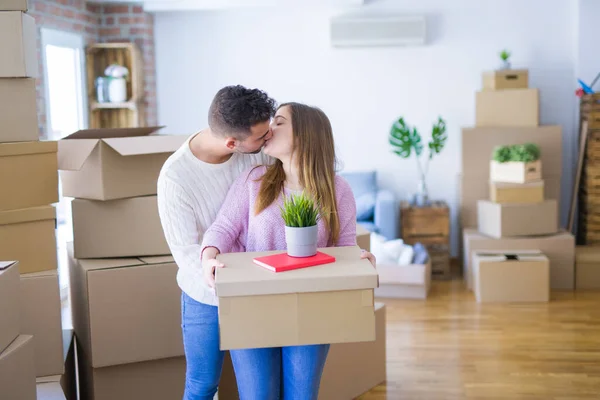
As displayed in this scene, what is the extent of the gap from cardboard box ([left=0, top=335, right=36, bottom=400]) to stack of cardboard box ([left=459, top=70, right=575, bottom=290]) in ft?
11.7

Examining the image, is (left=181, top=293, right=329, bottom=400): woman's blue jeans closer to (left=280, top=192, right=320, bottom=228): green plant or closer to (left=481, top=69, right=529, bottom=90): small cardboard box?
(left=280, top=192, right=320, bottom=228): green plant

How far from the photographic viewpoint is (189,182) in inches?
82.1

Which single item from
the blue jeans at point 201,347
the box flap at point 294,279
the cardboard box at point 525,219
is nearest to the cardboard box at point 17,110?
the blue jeans at point 201,347

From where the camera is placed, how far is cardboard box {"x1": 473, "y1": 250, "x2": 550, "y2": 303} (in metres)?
4.85

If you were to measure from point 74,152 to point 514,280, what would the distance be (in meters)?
3.15

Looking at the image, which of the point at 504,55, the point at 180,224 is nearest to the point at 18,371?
the point at 180,224

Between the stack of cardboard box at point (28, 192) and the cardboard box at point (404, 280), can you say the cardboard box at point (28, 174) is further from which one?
the cardboard box at point (404, 280)

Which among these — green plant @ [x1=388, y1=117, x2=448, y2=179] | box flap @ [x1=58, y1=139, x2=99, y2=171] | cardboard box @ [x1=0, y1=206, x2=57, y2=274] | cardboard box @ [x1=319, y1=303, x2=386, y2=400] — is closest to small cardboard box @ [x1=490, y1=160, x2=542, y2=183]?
green plant @ [x1=388, y1=117, x2=448, y2=179]

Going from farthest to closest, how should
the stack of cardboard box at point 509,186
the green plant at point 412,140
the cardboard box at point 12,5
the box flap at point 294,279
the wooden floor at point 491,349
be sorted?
the green plant at point 412,140
the stack of cardboard box at point 509,186
the wooden floor at point 491,349
the cardboard box at point 12,5
the box flap at point 294,279

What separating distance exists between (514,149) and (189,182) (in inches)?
139

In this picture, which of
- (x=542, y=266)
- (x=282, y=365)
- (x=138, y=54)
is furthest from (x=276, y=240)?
(x=138, y=54)

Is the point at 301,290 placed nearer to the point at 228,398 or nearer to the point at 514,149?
the point at 228,398

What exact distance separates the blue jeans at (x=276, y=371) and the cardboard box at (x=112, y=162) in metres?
1.00

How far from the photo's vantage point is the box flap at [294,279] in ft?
5.65
